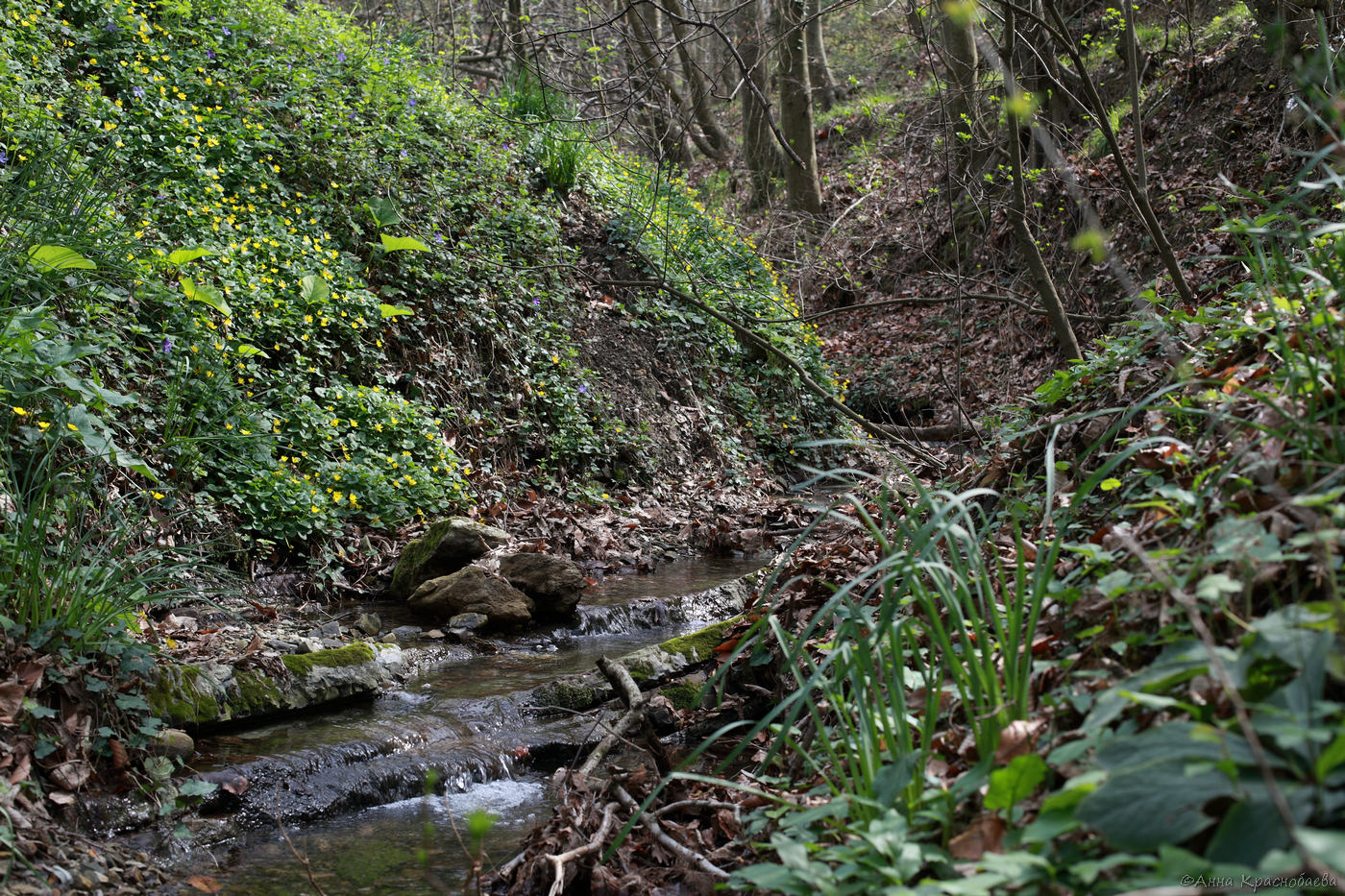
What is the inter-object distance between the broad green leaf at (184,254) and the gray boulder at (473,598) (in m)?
2.42

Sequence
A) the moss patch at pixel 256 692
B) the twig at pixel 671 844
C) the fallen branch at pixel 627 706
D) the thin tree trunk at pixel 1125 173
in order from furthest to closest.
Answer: the thin tree trunk at pixel 1125 173, the moss patch at pixel 256 692, the fallen branch at pixel 627 706, the twig at pixel 671 844

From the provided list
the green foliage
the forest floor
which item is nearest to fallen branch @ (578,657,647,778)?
the forest floor

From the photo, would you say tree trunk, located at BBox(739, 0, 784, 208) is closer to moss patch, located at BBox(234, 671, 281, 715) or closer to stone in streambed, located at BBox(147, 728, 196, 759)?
moss patch, located at BBox(234, 671, 281, 715)

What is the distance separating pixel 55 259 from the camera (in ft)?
13.2

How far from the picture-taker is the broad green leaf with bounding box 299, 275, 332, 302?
594 cm

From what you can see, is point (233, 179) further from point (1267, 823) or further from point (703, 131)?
point (703, 131)

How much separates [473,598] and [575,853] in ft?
9.10

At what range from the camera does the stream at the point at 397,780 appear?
2639mm

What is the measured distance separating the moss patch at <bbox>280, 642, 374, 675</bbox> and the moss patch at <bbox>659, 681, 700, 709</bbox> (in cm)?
136

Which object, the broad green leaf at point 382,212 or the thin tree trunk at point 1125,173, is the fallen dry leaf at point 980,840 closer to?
the thin tree trunk at point 1125,173

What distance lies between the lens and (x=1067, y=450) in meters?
3.04

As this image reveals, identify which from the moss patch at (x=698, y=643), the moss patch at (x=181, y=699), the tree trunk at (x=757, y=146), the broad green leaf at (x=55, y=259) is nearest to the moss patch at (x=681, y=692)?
the moss patch at (x=698, y=643)

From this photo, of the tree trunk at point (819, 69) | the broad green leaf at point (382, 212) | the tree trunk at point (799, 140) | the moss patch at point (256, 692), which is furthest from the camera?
the tree trunk at point (819, 69)

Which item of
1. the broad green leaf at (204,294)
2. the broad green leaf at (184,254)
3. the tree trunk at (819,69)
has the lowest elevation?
the broad green leaf at (204,294)
